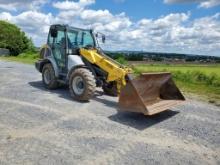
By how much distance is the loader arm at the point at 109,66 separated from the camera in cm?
941

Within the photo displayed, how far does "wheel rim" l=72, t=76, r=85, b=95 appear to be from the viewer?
980cm

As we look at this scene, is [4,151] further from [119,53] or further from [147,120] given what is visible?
[119,53]

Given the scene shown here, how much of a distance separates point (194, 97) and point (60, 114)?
17.9 ft

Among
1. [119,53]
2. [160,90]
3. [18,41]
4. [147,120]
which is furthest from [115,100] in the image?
[18,41]

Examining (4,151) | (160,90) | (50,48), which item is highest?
(50,48)

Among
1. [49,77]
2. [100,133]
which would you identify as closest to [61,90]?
[49,77]

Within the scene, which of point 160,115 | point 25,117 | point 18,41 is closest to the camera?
point 25,117

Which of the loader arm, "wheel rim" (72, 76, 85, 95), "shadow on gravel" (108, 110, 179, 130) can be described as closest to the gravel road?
"shadow on gravel" (108, 110, 179, 130)

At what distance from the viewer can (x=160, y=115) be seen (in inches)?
335

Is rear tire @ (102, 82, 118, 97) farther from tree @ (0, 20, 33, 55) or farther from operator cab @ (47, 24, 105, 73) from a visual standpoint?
tree @ (0, 20, 33, 55)

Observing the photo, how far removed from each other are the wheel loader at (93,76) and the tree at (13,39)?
35.8m

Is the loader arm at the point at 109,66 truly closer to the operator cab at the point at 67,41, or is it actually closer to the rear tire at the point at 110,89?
the rear tire at the point at 110,89

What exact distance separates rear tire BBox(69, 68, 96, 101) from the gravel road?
10.3 inches

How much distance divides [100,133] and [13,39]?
Result: 4272 centimetres
